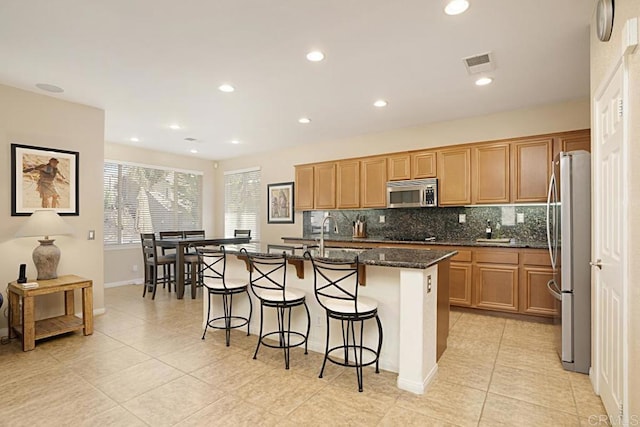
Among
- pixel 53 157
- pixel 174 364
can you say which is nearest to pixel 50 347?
pixel 174 364

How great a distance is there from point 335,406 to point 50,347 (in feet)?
9.62

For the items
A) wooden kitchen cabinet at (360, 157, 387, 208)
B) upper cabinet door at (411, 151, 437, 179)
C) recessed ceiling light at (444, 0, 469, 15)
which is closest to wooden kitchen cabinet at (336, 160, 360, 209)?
wooden kitchen cabinet at (360, 157, 387, 208)

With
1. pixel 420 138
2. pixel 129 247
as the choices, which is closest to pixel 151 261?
pixel 129 247

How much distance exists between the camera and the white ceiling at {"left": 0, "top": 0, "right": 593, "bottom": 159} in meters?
2.34

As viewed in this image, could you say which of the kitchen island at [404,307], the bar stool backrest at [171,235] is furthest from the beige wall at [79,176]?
the kitchen island at [404,307]

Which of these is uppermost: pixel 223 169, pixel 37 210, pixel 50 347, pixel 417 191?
pixel 223 169

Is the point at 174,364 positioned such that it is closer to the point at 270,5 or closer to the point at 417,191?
the point at 270,5

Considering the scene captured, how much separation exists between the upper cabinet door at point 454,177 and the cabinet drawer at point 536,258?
39.4 inches

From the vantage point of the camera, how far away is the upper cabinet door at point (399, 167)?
5.14 m

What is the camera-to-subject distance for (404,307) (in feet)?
8.08

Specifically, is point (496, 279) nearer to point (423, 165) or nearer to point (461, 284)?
point (461, 284)

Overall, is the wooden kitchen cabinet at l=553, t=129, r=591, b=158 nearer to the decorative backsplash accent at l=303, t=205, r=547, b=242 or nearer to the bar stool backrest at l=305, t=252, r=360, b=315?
the decorative backsplash accent at l=303, t=205, r=547, b=242

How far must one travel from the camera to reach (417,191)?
499 cm

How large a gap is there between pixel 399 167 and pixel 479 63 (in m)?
2.24
